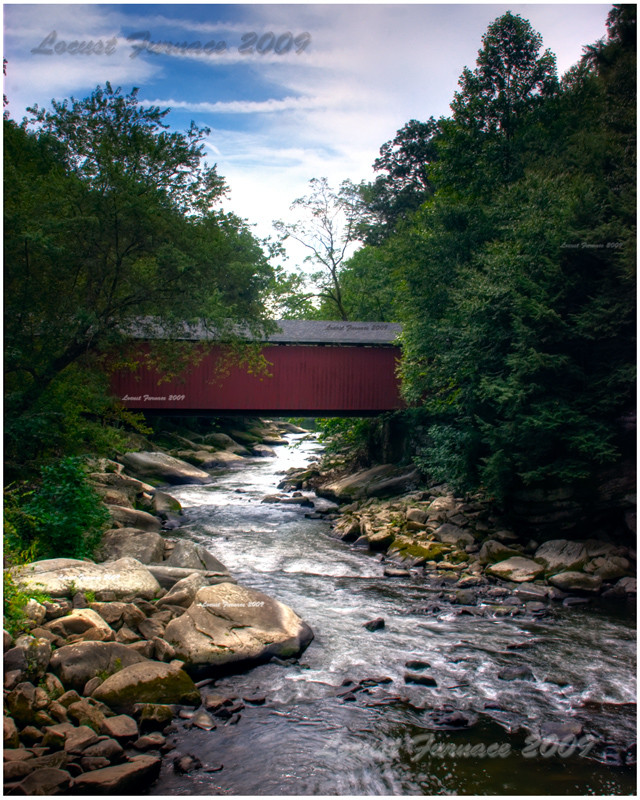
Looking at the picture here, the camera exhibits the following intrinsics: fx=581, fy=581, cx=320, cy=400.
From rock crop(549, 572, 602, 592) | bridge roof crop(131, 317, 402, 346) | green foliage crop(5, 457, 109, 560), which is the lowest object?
rock crop(549, 572, 602, 592)

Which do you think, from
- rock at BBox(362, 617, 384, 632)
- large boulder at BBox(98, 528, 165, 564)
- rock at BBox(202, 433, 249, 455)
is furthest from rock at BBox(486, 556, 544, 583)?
rock at BBox(202, 433, 249, 455)

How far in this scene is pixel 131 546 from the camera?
9344mm

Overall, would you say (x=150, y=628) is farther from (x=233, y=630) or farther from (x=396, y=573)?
(x=396, y=573)

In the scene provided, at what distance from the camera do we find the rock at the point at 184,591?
734 cm

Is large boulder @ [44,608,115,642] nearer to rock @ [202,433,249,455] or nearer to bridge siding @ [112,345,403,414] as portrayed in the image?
bridge siding @ [112,345,403,414]

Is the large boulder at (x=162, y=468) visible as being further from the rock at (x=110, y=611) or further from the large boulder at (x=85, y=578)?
the rock at (x=110, y=611)

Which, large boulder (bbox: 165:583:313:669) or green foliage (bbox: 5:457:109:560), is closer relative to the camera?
large boulder (bbox: 165:583:313:669)

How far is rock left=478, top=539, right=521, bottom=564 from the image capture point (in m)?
10.7

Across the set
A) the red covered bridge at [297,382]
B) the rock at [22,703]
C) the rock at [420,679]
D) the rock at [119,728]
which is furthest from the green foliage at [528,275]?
the rock at [22,703]

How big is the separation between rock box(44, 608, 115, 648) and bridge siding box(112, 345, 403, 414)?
1160 centimetres

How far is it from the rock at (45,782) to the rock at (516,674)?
4.42 metres

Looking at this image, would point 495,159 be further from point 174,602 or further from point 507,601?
point 174,602

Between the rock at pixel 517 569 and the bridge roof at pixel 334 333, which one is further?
the bridge roof at pixel 334 333

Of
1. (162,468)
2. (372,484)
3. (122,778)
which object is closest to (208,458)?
(162,468)
